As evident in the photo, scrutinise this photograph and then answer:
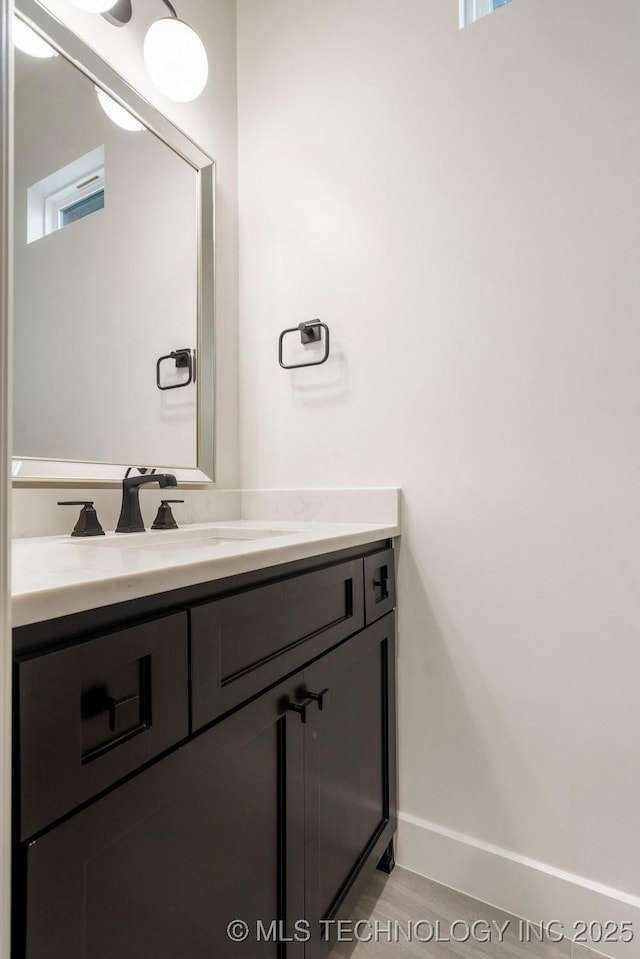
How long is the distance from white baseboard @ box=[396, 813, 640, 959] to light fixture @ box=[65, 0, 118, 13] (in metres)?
2.12

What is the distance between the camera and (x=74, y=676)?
1.60 ft

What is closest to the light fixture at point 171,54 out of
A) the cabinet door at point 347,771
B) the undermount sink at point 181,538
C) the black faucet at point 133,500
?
the black faucet at point 133,500

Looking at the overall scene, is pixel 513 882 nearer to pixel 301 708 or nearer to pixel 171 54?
pixel 301 708

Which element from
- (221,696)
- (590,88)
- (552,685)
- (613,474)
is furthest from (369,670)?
(590,88)

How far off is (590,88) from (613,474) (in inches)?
34.3

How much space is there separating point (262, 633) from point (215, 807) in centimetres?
24

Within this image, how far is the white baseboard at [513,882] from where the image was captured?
1.06 meters

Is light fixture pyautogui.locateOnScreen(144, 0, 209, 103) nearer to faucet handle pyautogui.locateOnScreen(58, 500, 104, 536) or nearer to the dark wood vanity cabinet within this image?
faucet handle pyautogui.locateOnScreen(58, 500, 104, 536)

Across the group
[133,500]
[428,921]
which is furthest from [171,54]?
[428,921]

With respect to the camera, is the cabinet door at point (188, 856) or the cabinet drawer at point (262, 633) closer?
the cabinet door at point (188, 856)

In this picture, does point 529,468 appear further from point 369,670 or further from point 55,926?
point 55,926

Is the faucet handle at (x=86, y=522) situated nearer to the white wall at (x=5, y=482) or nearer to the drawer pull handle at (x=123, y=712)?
the drawer pull handle at (x=123, y=712)

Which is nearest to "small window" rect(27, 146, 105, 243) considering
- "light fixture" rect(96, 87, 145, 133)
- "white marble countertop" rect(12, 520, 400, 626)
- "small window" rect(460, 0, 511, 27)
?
"light fixture" rect(96, 87, 145, 133)

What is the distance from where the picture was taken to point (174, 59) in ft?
4.15
